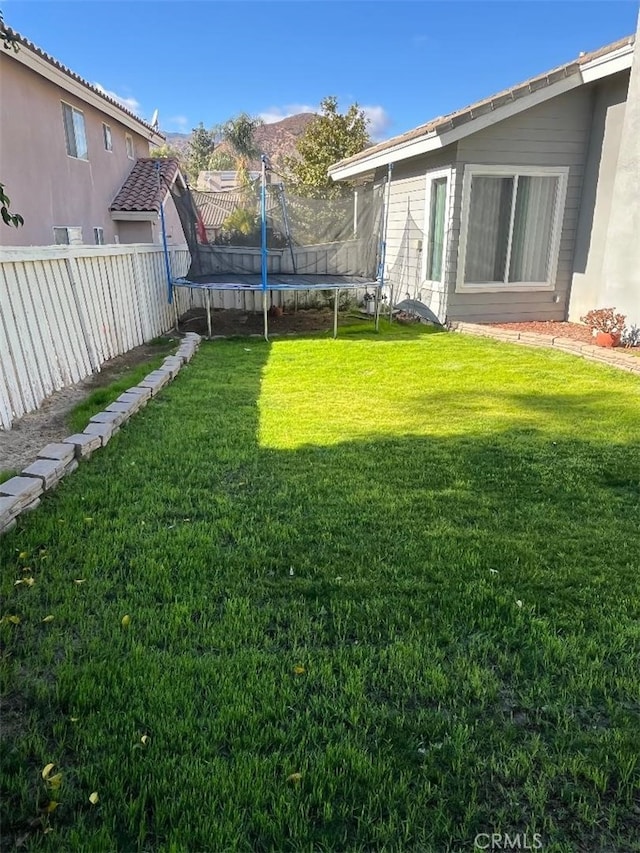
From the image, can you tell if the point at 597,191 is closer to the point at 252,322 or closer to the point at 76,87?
the point at 252,322

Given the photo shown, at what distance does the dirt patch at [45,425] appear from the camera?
396 centimetres

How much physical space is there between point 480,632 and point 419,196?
9.18 metres

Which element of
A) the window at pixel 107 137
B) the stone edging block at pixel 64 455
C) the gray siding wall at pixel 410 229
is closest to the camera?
the stone edging block at pixel 64 455

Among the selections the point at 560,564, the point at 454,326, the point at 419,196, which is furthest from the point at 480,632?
the point at 419,196

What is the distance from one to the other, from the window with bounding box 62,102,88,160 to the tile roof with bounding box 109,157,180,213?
1724 millimetres

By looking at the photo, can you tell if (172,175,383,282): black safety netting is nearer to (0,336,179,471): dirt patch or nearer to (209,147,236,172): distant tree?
(0,336,179,471): dirt patch

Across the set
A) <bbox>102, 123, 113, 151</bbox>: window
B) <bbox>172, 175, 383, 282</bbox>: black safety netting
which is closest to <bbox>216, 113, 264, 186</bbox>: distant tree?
<bbox>102, 123, 113, 151</bbox>: window

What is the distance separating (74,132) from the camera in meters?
12.7

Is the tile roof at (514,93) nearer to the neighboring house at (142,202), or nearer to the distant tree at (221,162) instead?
the neighboring house at (142,202)

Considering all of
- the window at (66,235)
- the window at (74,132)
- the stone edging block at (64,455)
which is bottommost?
the stone edging block at (64,455)

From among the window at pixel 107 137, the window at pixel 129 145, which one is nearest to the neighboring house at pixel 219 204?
the window at pixel 107 137

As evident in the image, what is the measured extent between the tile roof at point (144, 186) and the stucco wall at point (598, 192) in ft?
32.2

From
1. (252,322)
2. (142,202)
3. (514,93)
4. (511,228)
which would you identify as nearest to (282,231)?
(252,322)

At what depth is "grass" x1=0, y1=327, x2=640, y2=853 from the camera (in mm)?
1449
